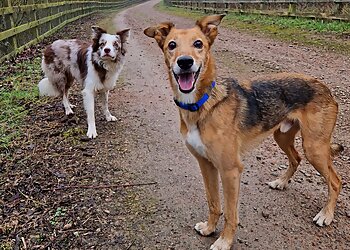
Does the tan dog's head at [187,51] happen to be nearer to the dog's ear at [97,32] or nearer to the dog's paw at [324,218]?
the dog's paw at [324,218]

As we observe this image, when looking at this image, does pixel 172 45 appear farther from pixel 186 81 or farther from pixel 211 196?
pixel 211 196

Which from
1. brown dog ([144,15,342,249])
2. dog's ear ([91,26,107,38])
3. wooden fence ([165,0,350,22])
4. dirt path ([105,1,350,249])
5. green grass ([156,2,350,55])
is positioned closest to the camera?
brown dog ([144,15,342,249])

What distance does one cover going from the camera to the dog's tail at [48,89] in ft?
19.8

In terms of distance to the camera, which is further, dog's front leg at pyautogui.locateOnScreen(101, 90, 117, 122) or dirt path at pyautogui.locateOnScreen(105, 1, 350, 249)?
dog's front leg at pyautogui.locateOnScreen(101, 90, 117, 122)

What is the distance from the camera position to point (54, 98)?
6.61 m

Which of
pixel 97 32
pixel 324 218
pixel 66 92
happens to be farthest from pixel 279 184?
pixel 66 92

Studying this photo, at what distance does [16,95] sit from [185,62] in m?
4.75

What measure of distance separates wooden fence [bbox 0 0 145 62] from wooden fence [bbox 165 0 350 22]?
28.7ft

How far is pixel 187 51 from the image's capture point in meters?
2.71

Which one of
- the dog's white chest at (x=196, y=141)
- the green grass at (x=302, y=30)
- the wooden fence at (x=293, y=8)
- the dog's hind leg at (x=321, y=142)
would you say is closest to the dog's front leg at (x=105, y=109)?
the dog's white chest at (x=196, y=141)

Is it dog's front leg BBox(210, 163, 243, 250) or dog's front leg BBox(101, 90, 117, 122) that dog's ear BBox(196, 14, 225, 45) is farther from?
dog's front leg BBox(101, 90, 117, 122)

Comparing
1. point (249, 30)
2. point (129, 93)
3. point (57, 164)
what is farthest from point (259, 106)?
point (249, 30)

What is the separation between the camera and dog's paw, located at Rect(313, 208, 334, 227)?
319cm

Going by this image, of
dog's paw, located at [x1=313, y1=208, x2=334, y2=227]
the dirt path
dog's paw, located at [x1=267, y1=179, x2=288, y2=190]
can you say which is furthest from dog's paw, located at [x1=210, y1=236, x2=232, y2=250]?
dog's paw, located at [x1=267, y1=179, x2=288, y2=190]
